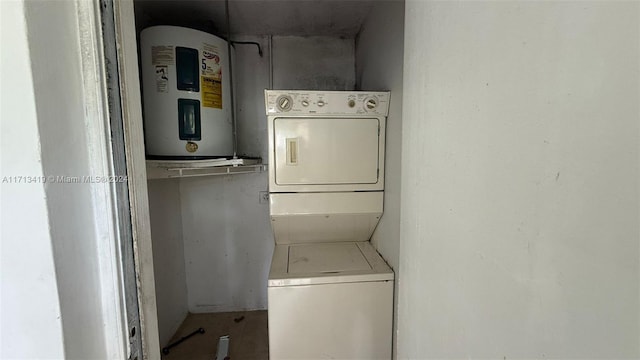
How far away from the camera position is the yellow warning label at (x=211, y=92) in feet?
5.67

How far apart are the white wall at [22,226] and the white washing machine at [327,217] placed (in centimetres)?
99

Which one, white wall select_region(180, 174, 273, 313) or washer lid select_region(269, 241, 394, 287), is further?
white wall select_region(180, 174, 273, 313)

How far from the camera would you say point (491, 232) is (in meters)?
0.49

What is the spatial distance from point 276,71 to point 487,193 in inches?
88.5

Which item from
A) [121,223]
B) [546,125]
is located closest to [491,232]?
[546,125]

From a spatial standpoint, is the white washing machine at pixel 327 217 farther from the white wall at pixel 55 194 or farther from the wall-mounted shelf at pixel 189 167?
the white wall at pixel 55 194

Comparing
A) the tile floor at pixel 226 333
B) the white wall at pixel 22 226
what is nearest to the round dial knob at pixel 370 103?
the white wall at pixel 22 226

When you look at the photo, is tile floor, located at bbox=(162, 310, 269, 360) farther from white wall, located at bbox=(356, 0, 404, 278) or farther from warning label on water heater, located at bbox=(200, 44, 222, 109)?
warning label on water heater, located at bbox=(200, 44, 222, 109)

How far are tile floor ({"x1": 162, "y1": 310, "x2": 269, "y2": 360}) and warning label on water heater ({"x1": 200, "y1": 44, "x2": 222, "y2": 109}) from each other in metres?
1.81

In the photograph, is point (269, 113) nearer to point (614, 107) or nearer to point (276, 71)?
point (276, 71)

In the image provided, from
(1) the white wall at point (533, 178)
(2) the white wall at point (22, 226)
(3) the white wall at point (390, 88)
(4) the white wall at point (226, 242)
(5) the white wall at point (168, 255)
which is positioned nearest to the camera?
(1) the white wall at point (533, 178)

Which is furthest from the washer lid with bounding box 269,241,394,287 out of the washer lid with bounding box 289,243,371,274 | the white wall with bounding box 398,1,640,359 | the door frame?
the white wall with bounding box 398,1,640,359

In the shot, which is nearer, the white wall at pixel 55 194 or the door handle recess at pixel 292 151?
the white wall at pixel 55 194
